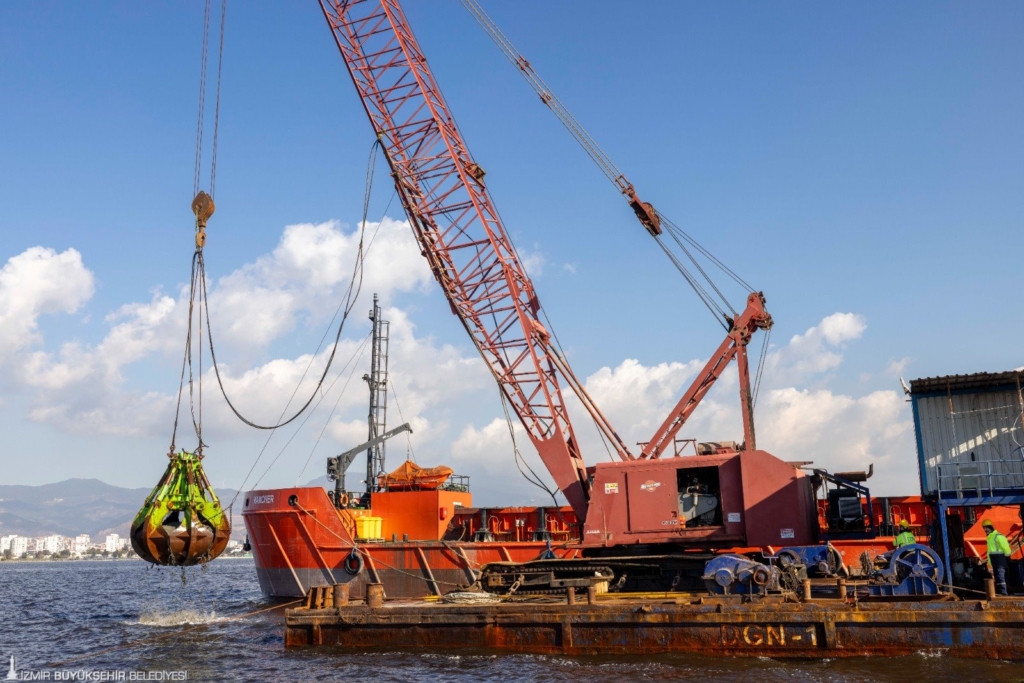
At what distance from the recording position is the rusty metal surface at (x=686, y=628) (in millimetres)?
13789

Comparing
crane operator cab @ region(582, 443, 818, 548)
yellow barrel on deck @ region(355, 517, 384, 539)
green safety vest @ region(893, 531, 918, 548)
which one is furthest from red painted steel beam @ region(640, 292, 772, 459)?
yellow barrel on deck @ region(355, 517, 384, 539)

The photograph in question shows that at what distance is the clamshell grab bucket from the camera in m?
14.2

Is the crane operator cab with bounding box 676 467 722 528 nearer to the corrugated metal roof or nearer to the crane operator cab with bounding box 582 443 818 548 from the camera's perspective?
the crane operator cab with bounding box 582 443 818 548

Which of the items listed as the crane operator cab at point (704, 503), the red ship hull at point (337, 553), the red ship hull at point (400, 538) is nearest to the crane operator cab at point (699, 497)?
the crane operator cab at point (704, 503)

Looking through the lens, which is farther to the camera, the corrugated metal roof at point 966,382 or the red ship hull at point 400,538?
the red ship hull at point 400,538

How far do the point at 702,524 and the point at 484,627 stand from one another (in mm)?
7374

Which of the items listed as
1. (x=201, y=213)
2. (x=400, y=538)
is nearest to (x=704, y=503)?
(x=400, y=538)

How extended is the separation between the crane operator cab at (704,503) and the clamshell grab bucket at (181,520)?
33.7 ft

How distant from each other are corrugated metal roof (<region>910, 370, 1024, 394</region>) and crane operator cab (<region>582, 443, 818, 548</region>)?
164 inches

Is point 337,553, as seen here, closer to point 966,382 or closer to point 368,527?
point 368,527

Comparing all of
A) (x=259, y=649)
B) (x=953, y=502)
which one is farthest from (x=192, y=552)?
(x=953, y=502)

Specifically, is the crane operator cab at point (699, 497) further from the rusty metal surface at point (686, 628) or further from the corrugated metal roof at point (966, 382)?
the corrugated metal roof at point (966, 382)

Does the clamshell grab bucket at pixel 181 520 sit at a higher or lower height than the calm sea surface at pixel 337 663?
higher

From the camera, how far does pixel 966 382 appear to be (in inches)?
798
